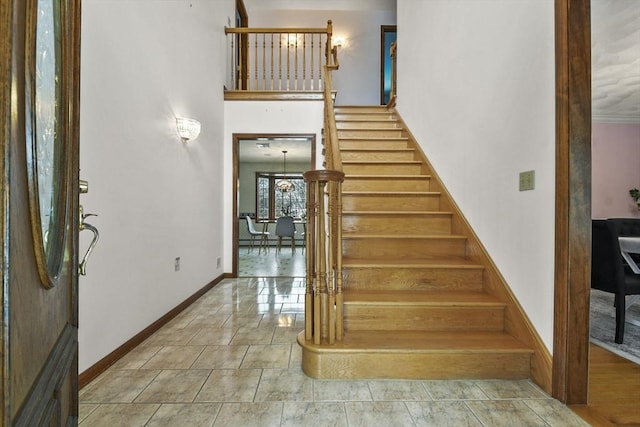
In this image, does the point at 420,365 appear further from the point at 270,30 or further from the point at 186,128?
the point at 270,30

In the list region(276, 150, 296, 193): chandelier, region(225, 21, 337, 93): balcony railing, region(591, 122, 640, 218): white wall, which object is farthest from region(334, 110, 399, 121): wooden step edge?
region(276, 150, 296, 193): chandelier

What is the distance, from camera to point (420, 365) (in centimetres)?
186

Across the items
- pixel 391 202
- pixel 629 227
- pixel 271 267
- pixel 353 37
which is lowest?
pixel 271 267

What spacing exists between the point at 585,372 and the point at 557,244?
631 millimetres

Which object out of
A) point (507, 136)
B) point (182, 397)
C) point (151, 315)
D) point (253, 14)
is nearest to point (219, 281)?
point (151, 315)

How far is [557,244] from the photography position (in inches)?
65.7

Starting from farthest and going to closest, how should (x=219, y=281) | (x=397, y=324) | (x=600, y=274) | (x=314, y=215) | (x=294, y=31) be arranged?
(x=294, y=31)
(x=219, y=281)
(x=600, y=274)
(x=397, y=324)
(x=314, y=215)

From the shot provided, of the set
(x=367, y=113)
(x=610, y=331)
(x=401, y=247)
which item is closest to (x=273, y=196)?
(x=367, y=113)

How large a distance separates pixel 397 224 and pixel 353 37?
5564 mm

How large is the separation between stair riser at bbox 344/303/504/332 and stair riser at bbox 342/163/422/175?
2.00 m

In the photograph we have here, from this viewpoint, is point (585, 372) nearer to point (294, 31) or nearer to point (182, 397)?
point (182, 397)

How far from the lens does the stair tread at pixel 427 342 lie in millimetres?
1856

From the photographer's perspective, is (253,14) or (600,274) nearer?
(600,274)

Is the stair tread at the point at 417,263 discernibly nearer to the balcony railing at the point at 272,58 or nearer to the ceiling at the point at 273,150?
the balcony railing at the point at 272,58
